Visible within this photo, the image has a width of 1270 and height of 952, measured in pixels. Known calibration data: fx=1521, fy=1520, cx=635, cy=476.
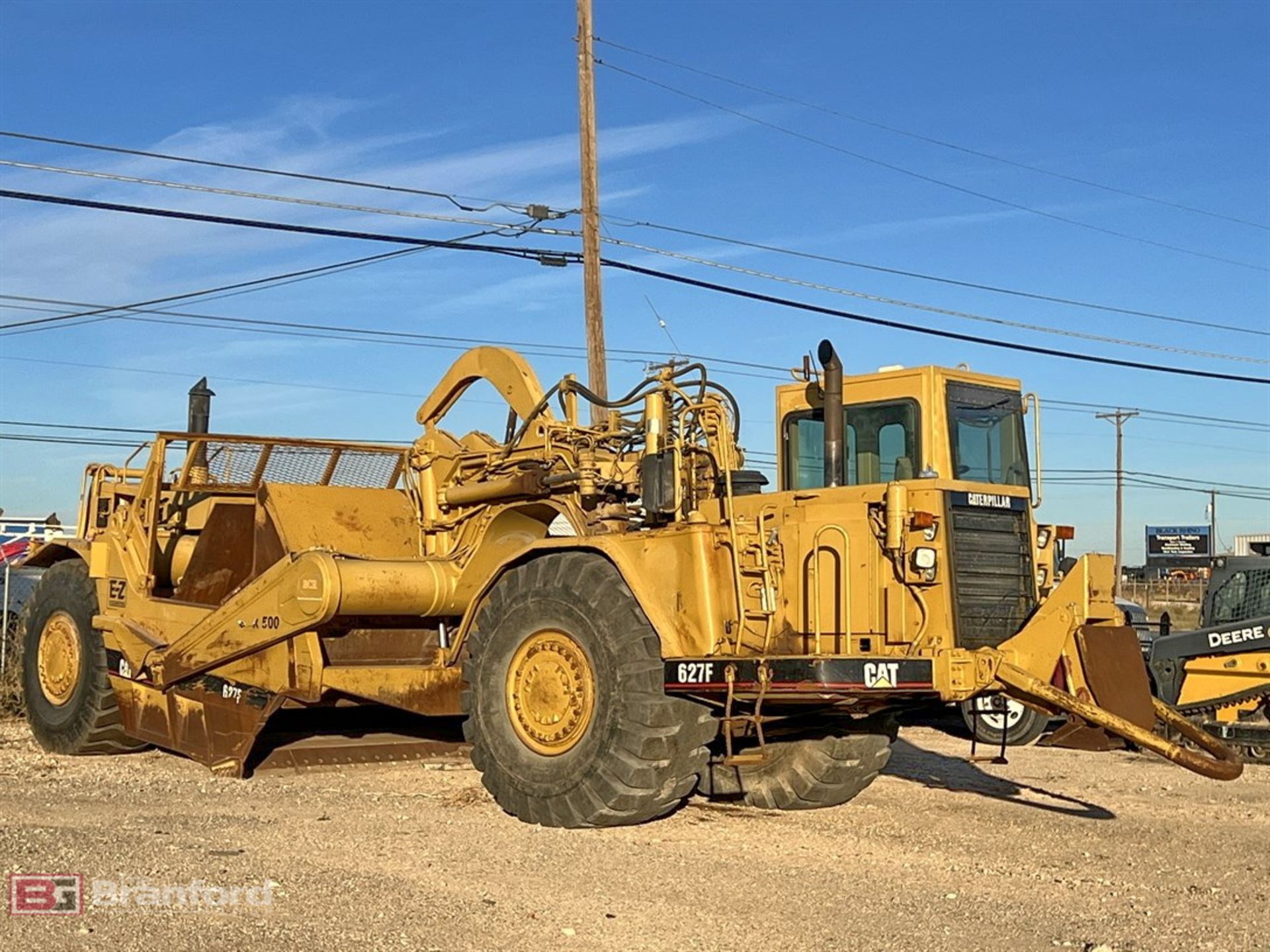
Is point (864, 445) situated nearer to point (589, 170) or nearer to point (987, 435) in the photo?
point (987, 435)

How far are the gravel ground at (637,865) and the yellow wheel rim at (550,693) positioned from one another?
1.99ft

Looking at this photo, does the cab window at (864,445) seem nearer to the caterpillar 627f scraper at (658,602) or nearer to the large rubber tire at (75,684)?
the caterpillar 627f scraper at (658,602)

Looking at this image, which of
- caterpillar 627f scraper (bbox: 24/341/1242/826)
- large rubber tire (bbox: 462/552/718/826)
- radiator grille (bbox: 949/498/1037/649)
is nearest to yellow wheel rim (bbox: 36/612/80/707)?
caterpillar 627f scraper (bbox: 24/341/1242/826)

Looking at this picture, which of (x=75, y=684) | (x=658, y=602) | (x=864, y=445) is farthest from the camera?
(x=75, y=684)

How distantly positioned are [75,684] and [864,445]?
7.51 m

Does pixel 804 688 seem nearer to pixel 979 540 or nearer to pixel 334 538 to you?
pixel 979 540

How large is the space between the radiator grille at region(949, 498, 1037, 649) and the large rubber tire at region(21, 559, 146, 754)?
296 inches

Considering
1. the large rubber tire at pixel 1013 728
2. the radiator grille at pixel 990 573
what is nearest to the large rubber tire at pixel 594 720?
the radiator grille at pixel 990 573

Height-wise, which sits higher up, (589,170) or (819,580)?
(589,170)

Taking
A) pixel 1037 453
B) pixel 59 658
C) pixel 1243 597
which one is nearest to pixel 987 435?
pixel 1037 453

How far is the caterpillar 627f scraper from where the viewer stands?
30.5 feet

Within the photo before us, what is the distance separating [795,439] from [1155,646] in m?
7.41

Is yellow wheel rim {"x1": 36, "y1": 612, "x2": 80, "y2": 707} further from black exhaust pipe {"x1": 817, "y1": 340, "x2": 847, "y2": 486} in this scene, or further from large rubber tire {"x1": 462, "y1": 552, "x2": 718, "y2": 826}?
black exhaust pipe {"x1": 817, "y1": 340, "x2": 847, "y2": 486}

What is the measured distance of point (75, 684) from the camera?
1341cm
